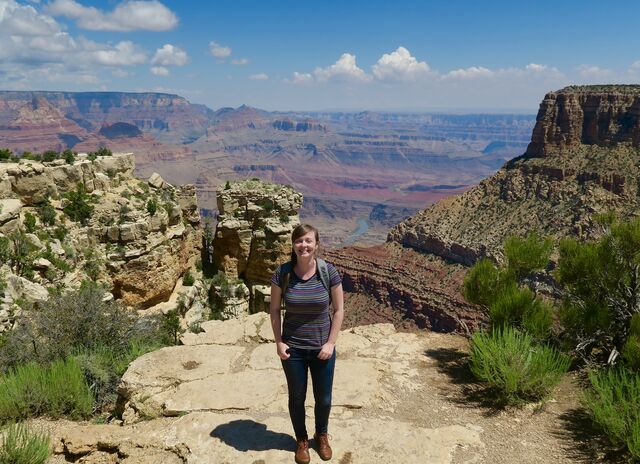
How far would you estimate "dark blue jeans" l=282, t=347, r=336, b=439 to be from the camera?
4.67m

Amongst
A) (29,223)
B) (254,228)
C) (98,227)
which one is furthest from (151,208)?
(254,228)

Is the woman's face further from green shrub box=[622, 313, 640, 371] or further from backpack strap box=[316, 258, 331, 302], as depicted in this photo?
green shrub box=[622, 313, 640, 371]

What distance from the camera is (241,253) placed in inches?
794

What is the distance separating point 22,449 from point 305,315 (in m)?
3.26

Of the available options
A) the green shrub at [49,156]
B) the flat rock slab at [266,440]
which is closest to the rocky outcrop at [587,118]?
the green shrub at [49,156]

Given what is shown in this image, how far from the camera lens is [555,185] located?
62.4 metres

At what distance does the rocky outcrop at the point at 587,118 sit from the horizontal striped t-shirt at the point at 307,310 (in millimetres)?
73465

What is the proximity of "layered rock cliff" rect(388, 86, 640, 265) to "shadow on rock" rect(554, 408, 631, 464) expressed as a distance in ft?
171

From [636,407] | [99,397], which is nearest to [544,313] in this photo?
[636,407]

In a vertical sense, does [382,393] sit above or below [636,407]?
below

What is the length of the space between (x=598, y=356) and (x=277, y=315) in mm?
6801

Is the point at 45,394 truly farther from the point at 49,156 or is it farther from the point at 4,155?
the point at 49,156

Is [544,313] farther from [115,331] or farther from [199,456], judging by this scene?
[115,331]

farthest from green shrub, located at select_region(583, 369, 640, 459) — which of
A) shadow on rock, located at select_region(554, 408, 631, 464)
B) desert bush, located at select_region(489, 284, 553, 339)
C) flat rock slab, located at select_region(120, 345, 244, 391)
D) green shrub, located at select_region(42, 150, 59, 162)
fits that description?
green shrub, located at select_region(42, 150, 59, 162)
